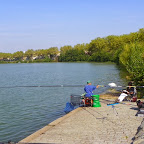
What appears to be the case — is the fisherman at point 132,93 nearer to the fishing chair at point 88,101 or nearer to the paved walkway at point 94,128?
the paved walkway at point 94,128

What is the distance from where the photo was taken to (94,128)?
31.4 ft

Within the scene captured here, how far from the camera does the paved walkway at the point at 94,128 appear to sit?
8.41 metres

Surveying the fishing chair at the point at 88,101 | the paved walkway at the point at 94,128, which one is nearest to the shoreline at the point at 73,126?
the paved walkway at the point at 94,128

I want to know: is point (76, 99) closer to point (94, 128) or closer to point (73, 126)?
point (73, 126)

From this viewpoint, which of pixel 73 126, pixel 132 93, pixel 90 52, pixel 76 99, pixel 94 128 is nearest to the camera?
pixel 94 128

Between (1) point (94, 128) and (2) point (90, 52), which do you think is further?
(2) point (90, 52)

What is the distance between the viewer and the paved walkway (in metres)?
8.41

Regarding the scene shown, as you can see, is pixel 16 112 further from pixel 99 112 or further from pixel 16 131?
pixel 99 112

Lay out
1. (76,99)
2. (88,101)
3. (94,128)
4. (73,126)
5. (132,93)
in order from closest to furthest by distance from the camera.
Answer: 1. (94,128)
2. (73,126)
3. (88,101)
4. (76,99)
5. (132,93)

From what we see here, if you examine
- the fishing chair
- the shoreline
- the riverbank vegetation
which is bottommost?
the shoreline

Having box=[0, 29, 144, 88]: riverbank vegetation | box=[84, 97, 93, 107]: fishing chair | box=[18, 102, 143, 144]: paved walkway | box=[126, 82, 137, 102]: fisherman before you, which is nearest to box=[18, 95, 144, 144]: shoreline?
box=[18, 102, 143, 144]: paved walkway

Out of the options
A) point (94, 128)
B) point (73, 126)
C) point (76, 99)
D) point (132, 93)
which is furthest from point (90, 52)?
point (94, 128)

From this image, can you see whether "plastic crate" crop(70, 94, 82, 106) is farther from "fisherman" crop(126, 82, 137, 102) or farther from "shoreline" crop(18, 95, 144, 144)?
"fisherman" crop(126, 82, 137, 102)

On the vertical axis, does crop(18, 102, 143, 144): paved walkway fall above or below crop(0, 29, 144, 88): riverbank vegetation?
below
